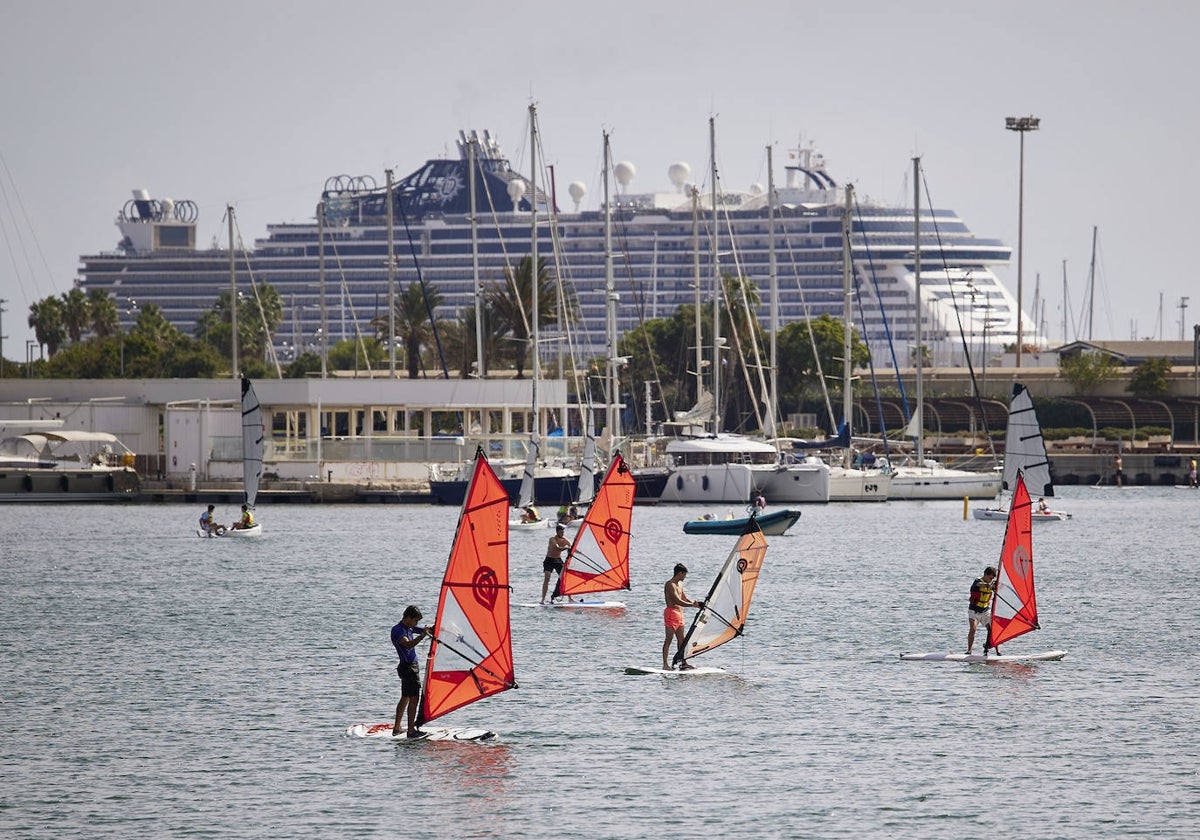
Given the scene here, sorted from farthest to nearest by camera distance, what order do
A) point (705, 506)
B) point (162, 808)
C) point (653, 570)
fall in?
1. point (705, 506)
2. point (653, 570)
3. point (162, 808)

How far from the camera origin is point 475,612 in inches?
1009

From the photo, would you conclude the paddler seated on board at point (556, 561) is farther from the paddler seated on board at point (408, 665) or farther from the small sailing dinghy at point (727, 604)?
the paddler seated on board at point (408, 665)

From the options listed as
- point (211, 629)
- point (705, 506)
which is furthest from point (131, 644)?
point (705, 506)

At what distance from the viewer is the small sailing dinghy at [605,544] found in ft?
→ 136

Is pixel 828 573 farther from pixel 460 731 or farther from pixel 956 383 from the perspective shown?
pixel 956 383

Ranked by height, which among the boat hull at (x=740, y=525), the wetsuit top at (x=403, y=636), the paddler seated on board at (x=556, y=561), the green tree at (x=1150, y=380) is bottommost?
the boat hull at (x=740, y=525)

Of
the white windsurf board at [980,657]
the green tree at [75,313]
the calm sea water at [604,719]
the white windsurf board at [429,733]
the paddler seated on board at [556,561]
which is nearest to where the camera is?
the calm sea water at [604,719]

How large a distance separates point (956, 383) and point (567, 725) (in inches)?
4338

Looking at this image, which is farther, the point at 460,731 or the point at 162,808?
the point at 460,731

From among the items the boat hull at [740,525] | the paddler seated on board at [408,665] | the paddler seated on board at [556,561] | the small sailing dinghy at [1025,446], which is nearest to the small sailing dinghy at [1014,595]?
the paddler seated on board at [556,561]

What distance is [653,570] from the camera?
5569cm

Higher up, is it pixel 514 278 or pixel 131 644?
pixel 514 278

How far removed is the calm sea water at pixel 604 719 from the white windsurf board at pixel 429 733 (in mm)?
377

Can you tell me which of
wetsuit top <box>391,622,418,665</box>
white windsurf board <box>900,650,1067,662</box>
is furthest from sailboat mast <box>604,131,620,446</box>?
wetsuit top <box>391,622,418,665</box>
